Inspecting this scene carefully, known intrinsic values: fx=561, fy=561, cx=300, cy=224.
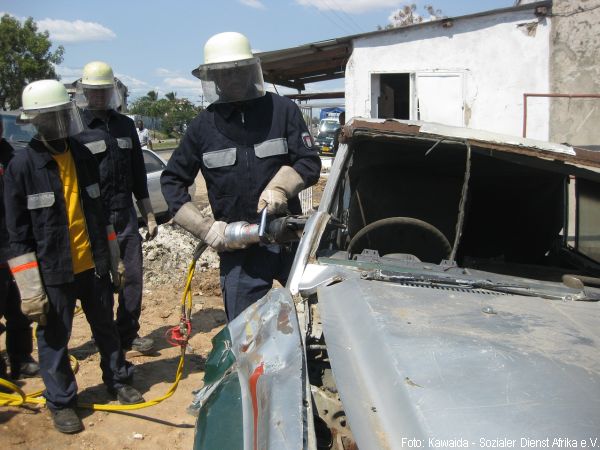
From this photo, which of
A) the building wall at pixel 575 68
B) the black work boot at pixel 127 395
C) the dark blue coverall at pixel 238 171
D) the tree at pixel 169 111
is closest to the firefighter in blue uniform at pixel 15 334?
the black work boot at pixel 127 395

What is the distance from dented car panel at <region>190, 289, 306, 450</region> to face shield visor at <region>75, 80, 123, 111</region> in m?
2.53

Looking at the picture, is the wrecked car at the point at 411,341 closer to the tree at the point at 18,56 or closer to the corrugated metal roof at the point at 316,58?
the corrugated metal roof at the point at 316,58

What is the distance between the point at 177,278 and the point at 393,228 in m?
3.77

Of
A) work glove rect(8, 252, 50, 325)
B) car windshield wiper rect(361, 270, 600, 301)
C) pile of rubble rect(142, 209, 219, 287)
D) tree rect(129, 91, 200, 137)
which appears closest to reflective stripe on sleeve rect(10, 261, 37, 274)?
work glove rect(8, 252, 50, 325)

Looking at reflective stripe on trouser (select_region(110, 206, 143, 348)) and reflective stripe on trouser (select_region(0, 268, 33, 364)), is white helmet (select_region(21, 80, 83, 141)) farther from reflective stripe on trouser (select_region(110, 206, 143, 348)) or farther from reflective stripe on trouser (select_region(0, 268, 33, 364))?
reflective stripe on trouser (select_region(0, 268, 33, 364))

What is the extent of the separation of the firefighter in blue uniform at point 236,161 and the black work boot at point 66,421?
1094 millimetres

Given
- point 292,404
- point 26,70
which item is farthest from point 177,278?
point 26,70

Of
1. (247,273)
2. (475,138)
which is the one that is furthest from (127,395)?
(475,138)

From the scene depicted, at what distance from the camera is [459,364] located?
150cm

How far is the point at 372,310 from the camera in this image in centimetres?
182

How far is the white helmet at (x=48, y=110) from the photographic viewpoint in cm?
307

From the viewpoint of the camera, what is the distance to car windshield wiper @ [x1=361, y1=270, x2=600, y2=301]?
2129 mm

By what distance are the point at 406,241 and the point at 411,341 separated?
1.40m

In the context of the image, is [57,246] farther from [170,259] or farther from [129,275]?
[170,259]
